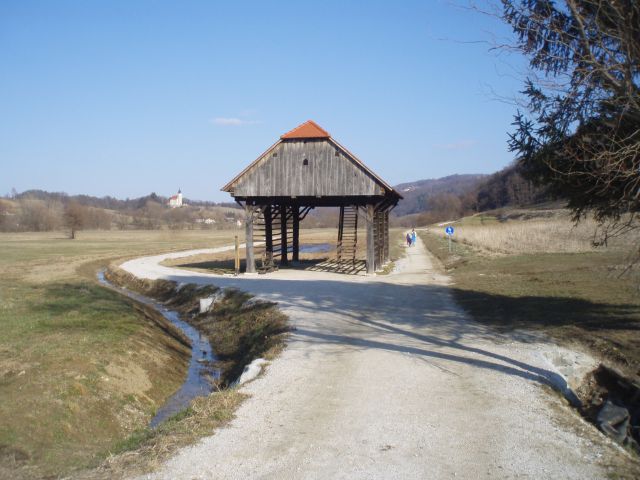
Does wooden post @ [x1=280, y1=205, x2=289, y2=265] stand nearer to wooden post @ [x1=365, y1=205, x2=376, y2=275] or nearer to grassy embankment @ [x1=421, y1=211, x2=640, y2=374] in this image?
wooden post @ [x1=365, y1=205, x2=376, y2=275]

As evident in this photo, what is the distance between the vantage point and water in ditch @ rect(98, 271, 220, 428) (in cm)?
1063

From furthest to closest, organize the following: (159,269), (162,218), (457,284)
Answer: (162,218), (159,269), (457,284)

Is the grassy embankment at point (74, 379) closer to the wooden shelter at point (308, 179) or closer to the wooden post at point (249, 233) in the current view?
the wooden post at point (249, 233)

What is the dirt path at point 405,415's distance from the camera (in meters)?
5.48

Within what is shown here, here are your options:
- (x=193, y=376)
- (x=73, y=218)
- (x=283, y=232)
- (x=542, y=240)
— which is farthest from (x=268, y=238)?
(x=73, y=218)

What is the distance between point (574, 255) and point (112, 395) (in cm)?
2565

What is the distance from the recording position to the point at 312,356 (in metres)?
10.1

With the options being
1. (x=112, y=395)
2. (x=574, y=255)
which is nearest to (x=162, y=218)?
(x=574, y=255)

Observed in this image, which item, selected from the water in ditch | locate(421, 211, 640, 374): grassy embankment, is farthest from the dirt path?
the water in ditch

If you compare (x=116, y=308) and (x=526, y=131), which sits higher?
(x=526, y=131)

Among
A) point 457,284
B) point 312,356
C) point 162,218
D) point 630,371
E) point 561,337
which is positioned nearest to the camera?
point 630,371

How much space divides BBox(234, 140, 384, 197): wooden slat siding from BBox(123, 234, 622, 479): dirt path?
1239cm

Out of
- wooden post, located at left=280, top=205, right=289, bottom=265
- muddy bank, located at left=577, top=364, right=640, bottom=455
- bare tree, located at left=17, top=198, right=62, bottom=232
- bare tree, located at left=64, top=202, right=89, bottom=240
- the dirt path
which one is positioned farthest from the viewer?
→ bare tree, located at left=17, top=198, right=62, bottom=232

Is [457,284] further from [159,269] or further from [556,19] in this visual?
[159,269]
